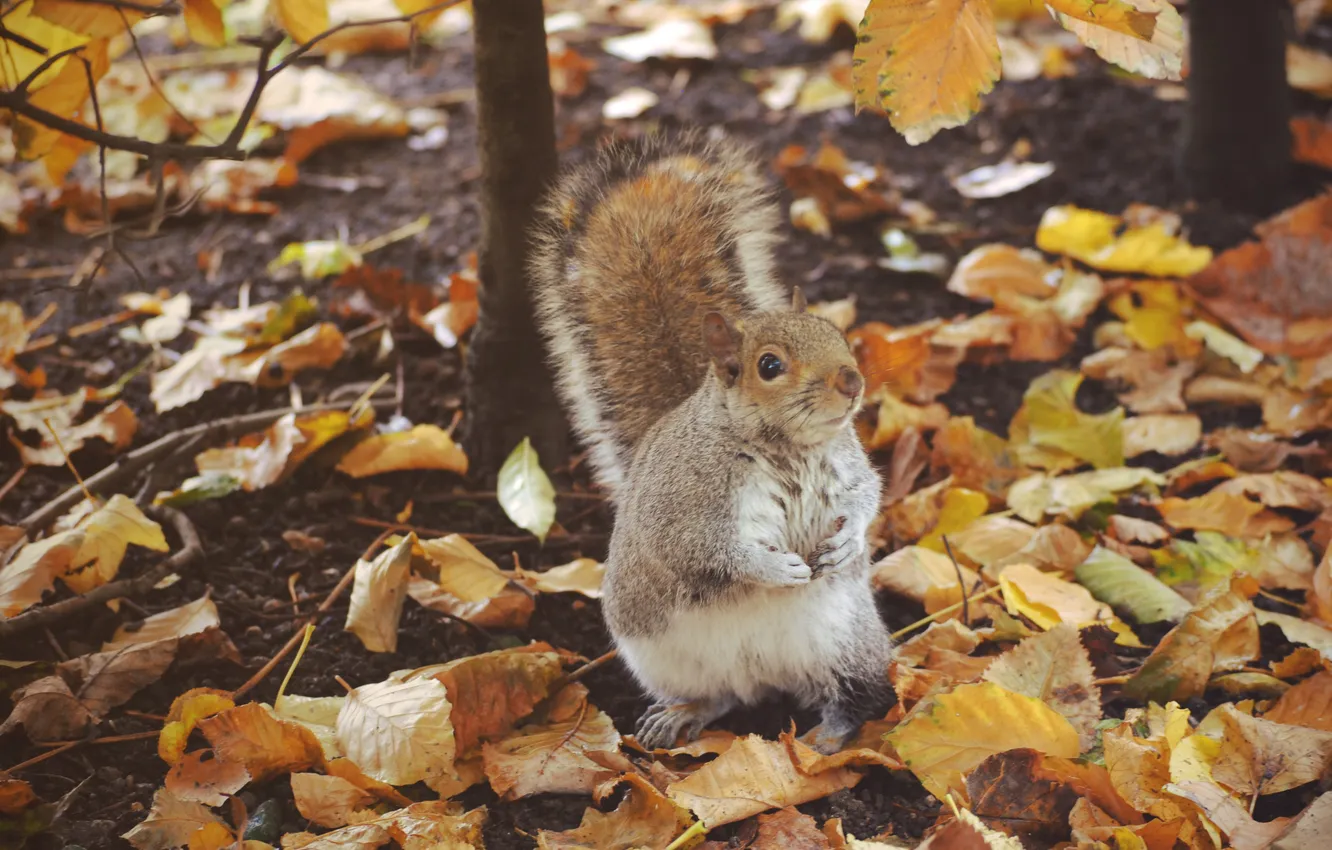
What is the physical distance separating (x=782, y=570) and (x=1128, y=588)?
722mm

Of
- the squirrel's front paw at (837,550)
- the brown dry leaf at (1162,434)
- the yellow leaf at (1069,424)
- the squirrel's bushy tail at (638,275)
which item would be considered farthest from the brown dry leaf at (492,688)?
the brown dry leaf at (1162,434)

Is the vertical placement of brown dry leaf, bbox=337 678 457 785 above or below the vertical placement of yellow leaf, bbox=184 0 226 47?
below

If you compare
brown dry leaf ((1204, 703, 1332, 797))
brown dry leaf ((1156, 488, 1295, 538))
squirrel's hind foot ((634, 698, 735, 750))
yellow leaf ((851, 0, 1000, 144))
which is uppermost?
yellow leaf ((851, 0, 1000, 144))

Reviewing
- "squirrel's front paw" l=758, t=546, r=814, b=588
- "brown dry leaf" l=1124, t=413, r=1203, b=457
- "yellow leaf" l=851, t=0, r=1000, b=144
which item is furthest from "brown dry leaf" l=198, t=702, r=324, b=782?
"brown dry leaf" l=1124, t=413, r=1203, b=457

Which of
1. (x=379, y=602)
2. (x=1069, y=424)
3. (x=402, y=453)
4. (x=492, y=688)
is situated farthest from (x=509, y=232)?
(x=1069, y=424)

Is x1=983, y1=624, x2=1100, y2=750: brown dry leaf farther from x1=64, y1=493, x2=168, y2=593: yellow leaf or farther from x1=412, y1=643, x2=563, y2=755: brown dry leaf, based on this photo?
x1=64, y1=493, x2=168, y2=593: yellow leaf

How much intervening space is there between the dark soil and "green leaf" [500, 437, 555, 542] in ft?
0.39

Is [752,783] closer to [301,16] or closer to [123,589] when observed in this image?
[123,589]

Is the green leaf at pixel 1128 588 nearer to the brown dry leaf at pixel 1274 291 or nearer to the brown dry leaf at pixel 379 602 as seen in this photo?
the brown dry leaf at pixel 1274 291

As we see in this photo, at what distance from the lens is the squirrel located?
177 cm

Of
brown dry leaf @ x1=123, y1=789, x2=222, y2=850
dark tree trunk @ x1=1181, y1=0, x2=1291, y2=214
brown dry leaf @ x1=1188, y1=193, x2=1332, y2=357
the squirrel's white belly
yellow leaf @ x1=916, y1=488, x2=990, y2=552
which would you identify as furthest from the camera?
dark tree trunk @ x1=1181, y1=0, x2=1291, y2=214

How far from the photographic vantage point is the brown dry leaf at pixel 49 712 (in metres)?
1.78

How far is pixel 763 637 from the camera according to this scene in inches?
72.8

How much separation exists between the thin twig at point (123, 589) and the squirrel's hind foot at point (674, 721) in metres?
0.87
